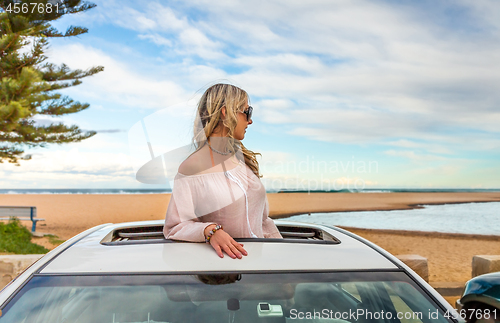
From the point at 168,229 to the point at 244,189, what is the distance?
1.45 feet

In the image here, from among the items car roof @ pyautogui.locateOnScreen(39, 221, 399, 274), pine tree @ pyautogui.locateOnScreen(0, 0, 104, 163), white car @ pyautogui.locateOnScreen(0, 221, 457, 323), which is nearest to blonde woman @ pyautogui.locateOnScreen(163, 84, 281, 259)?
car roof @ pyautogui.locateOnScreen(39, 221, 399, 274)

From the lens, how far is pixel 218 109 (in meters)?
2.02

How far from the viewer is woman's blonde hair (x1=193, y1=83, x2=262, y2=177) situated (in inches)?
79.1

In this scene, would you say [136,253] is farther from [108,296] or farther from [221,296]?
[221,296]

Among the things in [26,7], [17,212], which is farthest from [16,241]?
[26,7]

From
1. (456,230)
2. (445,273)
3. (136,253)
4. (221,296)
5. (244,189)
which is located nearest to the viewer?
(221,296)

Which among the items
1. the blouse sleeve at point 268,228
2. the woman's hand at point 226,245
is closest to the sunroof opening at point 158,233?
the blouse sleeve at point 268,228

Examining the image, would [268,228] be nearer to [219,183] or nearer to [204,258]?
[219,183]

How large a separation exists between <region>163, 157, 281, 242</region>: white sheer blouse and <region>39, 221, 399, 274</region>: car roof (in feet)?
0.42

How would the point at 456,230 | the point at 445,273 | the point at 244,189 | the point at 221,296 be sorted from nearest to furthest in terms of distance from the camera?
1. the point at 221,296
2. the point at 244,189
3. the point at 445,273
4. the point at 456,230

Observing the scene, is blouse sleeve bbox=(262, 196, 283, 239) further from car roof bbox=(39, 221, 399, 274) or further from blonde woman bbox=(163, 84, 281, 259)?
car roof bbox=(39, 221, 399, 274)

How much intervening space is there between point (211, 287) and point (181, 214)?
1.76ft

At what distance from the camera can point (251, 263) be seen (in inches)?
53.2

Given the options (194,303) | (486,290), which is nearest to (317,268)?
(194,303)
